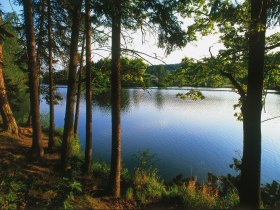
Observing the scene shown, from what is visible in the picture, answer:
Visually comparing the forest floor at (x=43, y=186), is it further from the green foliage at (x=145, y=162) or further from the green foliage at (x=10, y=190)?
the green foliage at (x=145, y=162)

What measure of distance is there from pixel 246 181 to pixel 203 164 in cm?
880

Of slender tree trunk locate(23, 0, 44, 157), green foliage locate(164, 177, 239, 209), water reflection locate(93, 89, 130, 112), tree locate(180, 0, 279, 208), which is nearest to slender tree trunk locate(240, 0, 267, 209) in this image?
tree locate(180, 0, 279, 208)

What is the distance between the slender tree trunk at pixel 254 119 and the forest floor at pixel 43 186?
2.94 m

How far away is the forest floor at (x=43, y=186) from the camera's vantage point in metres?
5.21

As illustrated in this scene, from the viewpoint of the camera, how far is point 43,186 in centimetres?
649

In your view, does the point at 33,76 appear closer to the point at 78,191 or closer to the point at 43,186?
the point at 43,186

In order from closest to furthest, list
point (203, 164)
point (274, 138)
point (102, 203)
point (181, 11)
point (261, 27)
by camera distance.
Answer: point (261, 27), point (102, 203), point (181, 11), point (203, 164), point (274, 138)

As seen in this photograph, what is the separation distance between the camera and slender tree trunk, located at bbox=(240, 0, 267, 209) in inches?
208

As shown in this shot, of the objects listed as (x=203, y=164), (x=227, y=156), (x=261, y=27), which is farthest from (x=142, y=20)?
(x=227, y=156)

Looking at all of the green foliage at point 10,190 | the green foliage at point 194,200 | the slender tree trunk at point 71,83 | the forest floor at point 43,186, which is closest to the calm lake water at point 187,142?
the slender tree trunk at point 71,83

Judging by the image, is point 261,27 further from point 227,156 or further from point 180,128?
point 180,128

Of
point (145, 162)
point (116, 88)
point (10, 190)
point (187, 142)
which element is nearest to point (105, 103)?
point (187, 142)

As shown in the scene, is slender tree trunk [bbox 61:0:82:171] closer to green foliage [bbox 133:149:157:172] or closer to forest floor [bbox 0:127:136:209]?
forest floor [bbox 0:127:136:209]

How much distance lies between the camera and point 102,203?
612 centimetres
